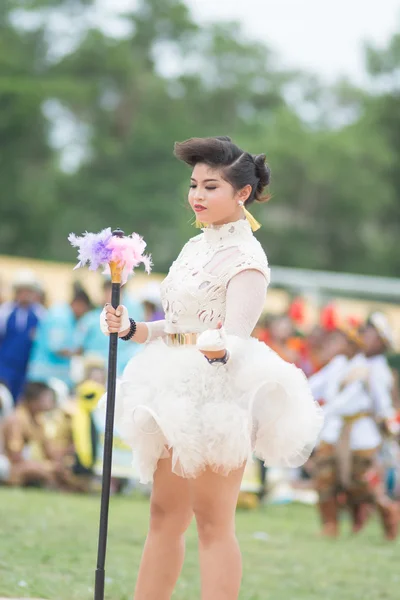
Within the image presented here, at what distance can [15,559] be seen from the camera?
21.1 feet

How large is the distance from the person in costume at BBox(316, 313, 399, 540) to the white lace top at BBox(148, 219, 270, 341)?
16.5 ft

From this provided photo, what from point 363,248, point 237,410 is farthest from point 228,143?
point 363,248

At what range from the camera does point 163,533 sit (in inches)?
177

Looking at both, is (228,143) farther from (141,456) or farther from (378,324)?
(378,324)

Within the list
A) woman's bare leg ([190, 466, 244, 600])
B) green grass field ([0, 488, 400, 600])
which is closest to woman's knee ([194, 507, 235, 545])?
woman's bare leg ([190, 466, 244, 600])

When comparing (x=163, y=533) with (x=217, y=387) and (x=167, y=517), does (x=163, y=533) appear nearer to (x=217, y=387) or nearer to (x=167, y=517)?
(x=167, y=517)

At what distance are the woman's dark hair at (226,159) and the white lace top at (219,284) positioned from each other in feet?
0.57

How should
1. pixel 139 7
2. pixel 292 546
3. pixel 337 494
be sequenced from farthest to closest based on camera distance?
pixel 139 7 < pixel 337 494 < pixel 292 546

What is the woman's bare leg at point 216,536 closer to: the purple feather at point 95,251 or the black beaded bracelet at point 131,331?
the black beaded bracelet at point 131,331

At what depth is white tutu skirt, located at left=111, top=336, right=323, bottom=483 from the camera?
430 cm

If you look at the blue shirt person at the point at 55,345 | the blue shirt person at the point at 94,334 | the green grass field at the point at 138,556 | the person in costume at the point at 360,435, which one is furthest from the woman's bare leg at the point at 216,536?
the blue shirt person at the point at 55,345

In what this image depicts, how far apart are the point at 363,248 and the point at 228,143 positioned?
1691 inches

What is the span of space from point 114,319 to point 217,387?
480 mm

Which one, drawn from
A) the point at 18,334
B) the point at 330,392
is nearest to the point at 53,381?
the point at 18,334
